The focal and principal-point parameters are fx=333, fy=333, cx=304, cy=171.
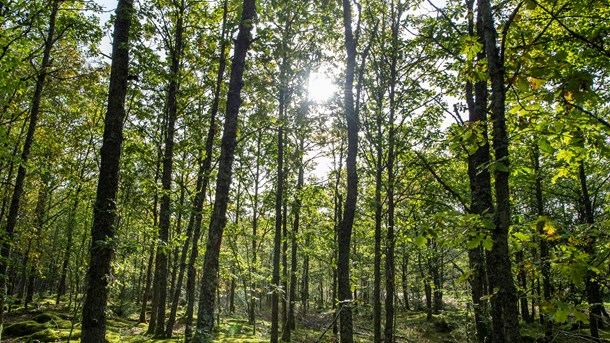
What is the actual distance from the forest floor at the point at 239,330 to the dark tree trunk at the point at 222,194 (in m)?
2.02

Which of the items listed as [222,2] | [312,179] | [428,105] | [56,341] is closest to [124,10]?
[222,2]

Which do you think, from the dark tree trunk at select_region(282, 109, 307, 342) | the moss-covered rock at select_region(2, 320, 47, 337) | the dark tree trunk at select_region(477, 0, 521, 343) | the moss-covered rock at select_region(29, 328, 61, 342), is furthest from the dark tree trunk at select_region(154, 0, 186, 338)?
the dark tree trunk at select_region(477, 0, 521, 343)

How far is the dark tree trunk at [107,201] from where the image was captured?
5289mm

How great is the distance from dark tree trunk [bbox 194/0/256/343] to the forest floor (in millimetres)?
2017

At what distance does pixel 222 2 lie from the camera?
43.9ft

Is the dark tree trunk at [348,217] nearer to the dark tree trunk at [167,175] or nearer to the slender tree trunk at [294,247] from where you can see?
the slender tree trunk at [294,247]

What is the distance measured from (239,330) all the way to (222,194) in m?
14.8

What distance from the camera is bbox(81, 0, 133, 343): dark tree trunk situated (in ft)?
17.4

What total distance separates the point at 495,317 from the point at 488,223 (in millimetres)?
4083

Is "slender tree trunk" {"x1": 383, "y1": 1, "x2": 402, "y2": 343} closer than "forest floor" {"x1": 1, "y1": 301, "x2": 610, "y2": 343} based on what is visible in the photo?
Yes

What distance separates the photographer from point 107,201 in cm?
564

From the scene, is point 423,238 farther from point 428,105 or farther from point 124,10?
point 428,105

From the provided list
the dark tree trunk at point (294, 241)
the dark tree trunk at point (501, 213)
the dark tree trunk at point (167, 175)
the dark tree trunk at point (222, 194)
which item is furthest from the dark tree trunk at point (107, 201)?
the dark tree trunk at point (167, 175)

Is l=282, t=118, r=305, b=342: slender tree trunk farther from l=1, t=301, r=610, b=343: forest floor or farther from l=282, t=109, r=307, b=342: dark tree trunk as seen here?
l=1, t=301, r=610, b=343: forest floor
